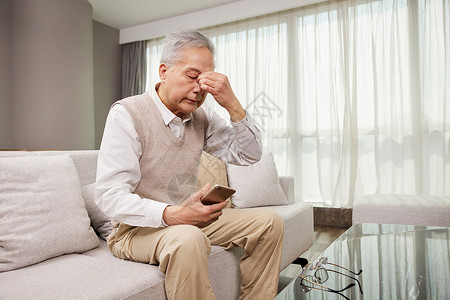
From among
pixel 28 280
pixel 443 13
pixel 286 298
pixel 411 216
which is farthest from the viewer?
pixel 443 13

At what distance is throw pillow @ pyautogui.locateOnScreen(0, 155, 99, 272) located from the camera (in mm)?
1198

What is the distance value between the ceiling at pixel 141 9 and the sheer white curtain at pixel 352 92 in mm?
547

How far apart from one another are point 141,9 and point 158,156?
368cm

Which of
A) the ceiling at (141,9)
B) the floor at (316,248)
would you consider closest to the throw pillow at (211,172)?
the floor at (316,248)

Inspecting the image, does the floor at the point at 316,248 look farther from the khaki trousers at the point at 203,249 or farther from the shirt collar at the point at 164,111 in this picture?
the shirt collar at the point at 164,111

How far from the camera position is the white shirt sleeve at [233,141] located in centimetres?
148

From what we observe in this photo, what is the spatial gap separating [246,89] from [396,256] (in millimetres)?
3274

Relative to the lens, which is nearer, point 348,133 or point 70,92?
point 348,133

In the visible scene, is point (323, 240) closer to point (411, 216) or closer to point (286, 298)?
point (411, 216)

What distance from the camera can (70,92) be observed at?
4.01 m

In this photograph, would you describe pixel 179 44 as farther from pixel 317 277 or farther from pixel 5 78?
pixel 5 78

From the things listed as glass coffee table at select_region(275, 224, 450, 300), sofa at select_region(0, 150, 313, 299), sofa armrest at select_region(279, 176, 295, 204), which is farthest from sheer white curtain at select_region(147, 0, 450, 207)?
sofa at select_region(0, 150, 313, 299)

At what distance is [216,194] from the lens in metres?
1.12

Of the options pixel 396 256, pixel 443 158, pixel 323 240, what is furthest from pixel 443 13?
pixel 396 256
